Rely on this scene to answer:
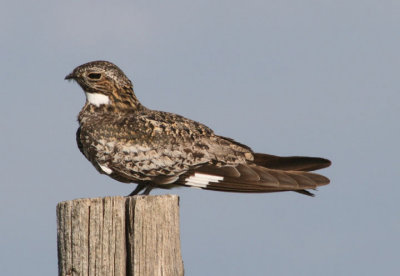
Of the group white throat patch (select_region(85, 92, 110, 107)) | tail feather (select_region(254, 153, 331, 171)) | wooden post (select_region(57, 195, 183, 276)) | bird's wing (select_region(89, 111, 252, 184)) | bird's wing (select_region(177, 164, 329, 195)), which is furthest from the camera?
white throat patch (select_region(85, 92, 110, 107))

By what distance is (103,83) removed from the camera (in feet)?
29.9

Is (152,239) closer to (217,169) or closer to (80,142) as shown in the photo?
(217,169)

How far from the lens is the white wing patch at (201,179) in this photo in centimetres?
787

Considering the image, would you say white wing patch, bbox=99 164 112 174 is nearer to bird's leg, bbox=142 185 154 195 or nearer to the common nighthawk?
the common nighthawk

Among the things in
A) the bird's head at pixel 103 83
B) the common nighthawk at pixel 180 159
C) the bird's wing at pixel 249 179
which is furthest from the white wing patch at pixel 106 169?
the bird's head at pixel 103 83

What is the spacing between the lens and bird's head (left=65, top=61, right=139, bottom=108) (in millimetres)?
9047

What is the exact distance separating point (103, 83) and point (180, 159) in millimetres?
1737

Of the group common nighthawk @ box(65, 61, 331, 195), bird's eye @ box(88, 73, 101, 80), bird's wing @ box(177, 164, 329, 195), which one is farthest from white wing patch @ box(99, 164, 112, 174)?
bird's eye @ box(88, 73, 101, 80)

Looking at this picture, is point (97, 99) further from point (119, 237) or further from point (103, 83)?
point (119, 237)

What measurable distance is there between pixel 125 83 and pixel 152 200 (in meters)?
4.02

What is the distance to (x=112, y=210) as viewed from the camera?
5.34 metres

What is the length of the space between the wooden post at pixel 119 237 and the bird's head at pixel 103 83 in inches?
147

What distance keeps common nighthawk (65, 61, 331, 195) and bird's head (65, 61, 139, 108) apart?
1.49ft

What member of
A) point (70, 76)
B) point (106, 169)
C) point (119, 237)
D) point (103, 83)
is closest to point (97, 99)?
point (103, 83)
